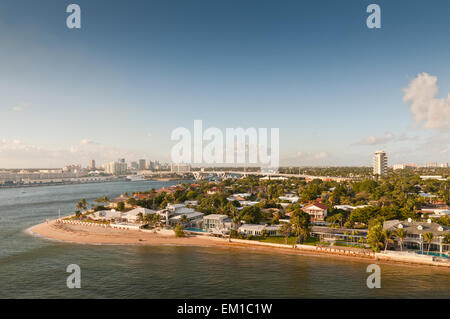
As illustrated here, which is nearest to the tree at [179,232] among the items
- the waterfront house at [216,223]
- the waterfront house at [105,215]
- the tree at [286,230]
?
the waterfront house at [216,223]

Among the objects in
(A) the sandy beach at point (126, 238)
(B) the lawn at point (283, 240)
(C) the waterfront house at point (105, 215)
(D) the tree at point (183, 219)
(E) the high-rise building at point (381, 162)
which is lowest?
(A) the sandy beach at point (126, 238)

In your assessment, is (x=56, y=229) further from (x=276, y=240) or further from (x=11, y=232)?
(x=276, y=240)

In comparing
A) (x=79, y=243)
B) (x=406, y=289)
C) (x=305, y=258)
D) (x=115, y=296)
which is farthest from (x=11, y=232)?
(x=406, y=289)

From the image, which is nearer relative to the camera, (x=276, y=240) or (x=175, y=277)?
(x=175, y=277)

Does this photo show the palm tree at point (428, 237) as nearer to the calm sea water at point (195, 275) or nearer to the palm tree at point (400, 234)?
the palm tree at point (400, 234)

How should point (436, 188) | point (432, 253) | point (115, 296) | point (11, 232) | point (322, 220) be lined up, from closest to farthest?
point (115, 296), point (432, 253), point (11, 232), point (322, 220), point (436, 188)

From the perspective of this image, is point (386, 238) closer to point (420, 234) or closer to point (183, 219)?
point (420, 234)
